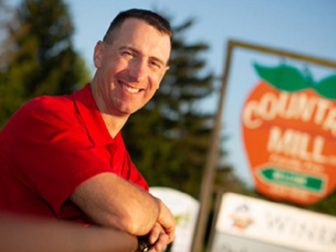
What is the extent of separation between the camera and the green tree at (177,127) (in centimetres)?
2803

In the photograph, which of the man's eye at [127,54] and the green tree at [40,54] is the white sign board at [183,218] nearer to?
the man's eye at [127,54]

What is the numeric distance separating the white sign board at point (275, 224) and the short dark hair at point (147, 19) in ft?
28.0

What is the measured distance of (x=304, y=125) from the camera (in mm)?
10023

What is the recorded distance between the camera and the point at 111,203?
94 centimetres

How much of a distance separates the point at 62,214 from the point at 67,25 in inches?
1119

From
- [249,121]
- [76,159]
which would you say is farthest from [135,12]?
[249,121]

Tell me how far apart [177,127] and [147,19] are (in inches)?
1156

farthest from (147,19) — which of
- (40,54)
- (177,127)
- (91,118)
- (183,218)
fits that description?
(177,127)

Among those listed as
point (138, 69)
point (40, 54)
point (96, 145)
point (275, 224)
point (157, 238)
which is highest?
point (40, 54)

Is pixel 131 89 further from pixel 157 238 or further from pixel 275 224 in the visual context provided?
pixel 275 224

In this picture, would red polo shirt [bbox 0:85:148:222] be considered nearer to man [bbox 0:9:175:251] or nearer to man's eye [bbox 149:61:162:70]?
man [bbox 0:9:175:251]

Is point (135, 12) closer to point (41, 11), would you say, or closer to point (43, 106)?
point (43, 106)

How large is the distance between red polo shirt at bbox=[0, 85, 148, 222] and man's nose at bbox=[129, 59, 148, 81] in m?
0.10

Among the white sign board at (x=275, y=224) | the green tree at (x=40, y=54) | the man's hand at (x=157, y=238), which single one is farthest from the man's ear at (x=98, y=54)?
the green tree at (x=40, y=54)
